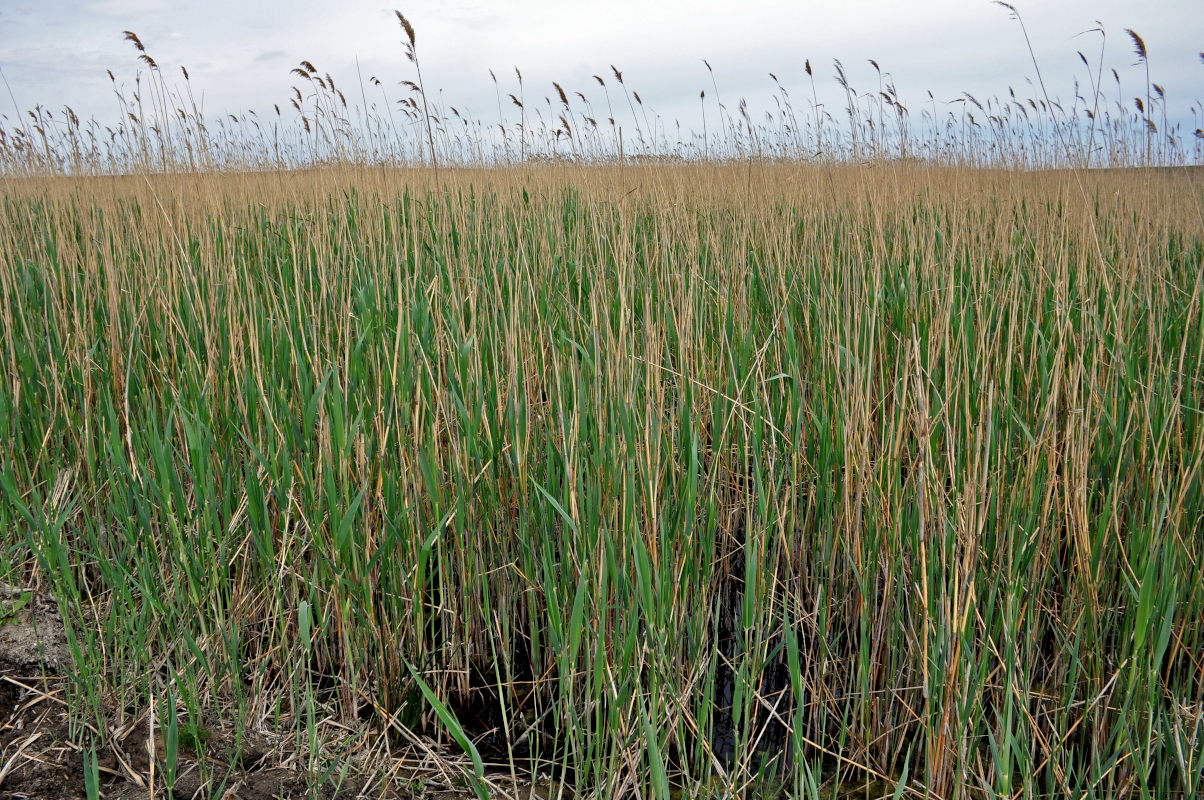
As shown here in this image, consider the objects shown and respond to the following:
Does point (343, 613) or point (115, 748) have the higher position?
point (343, 613)

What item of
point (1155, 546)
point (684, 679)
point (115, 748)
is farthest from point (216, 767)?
point (1155, 546)

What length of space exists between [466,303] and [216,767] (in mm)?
1500

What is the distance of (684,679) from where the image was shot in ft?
4.79

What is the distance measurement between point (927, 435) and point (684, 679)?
66 centimetres

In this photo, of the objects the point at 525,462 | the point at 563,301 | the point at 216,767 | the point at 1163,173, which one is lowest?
the point at 216,767

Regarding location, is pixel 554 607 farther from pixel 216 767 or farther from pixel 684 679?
pixel 216 767

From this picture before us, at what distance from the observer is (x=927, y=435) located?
4.20 feet

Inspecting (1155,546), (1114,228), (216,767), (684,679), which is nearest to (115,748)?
(216,767)

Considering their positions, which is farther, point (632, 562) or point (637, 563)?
point (632, 562)

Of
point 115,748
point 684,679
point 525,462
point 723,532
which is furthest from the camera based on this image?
point 723,532

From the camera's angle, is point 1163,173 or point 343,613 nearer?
point 343,613

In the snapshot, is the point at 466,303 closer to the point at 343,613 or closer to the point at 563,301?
the point at 563,301

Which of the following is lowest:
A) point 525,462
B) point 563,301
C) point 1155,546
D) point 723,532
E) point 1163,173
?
point 723,532

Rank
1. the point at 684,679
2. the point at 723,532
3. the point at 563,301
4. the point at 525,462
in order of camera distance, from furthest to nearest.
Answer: the point at 563,301, the point at 723,532, the point at 525,462, the point at 684,679
